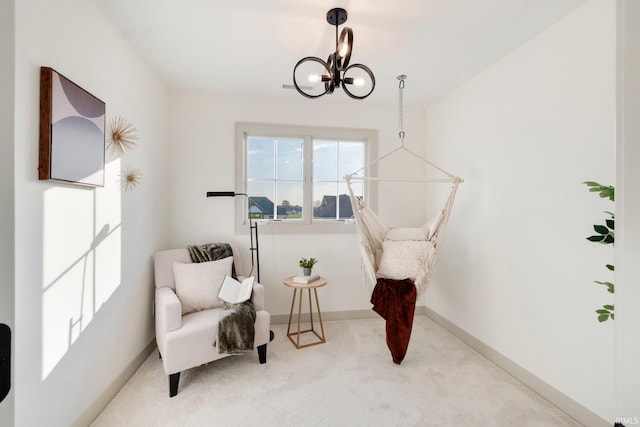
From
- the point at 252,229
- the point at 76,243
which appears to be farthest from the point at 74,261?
the point at 252,229

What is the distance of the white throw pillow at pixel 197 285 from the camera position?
239 centimetres

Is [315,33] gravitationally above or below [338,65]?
above

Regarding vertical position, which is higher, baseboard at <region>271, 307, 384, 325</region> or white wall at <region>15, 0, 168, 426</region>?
white wall at <region>15, 0, 168, 426</region>

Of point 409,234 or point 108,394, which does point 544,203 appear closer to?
point 409,234

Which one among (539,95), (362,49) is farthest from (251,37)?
(539,95)

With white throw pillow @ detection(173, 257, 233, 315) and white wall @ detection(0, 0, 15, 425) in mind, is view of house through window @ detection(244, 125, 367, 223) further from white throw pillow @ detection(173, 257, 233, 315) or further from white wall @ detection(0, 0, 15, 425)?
white wall @ detection(0, 0, 15, 425)

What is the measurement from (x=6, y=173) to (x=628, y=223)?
1.10 metres

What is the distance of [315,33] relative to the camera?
2.02 metres

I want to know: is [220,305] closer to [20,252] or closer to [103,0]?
[20,252]

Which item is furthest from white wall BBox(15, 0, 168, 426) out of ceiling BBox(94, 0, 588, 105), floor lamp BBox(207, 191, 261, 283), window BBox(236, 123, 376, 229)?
window BBox(236, 123, 376, 229)

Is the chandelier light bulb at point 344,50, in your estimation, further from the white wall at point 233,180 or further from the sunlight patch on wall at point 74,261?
the sunlight patch on wall at point 74,261

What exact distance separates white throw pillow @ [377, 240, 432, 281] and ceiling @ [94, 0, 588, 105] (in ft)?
5.13

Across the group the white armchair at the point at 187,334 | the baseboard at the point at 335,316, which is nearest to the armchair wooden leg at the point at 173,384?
the white armchair at the point at 187,334

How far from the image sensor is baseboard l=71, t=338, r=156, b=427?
5.39 feet
